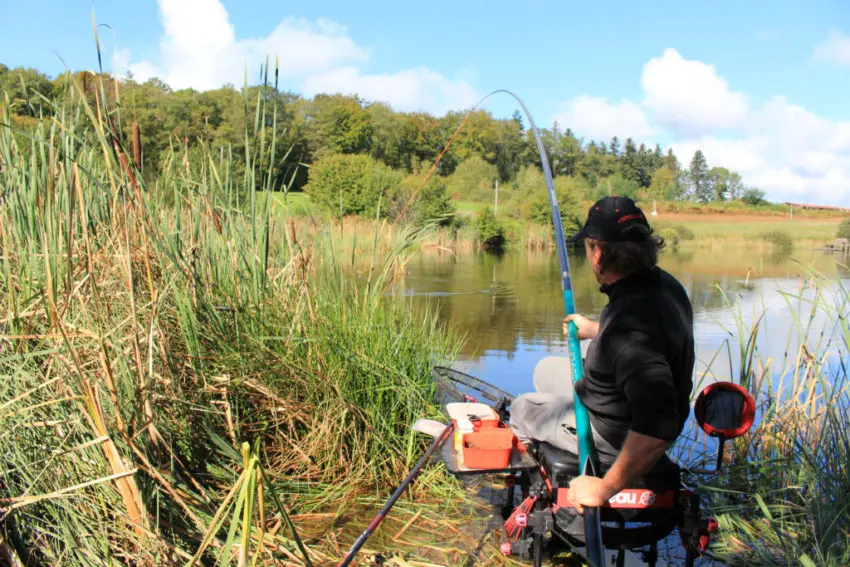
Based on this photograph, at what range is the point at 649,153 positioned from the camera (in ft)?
276

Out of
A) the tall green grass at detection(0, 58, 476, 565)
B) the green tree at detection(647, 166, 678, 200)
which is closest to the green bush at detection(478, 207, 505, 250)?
the tall green grass at detection(0, 58, 476, 565)

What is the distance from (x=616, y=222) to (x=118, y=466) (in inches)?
60.8

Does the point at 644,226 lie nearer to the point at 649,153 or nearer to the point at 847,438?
the point at 847,438

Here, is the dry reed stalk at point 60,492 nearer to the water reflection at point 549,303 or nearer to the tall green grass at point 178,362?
the tall green grass at point 178,362

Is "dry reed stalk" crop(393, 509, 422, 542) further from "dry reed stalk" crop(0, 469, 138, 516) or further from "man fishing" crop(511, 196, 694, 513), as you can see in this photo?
"dry reed stalk" crop(0, 469, 138, 516)

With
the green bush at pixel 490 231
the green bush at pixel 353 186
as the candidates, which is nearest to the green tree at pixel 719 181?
the green bush at pixel 490 231

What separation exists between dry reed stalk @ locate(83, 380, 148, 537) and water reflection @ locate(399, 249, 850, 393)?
232 centimetres

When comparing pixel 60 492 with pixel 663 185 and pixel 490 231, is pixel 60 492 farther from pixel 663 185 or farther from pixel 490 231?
pixel 663 185

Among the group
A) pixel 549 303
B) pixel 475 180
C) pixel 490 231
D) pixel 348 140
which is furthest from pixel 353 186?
pixel 475 180

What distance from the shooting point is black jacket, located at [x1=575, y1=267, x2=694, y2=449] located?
1.69 metres

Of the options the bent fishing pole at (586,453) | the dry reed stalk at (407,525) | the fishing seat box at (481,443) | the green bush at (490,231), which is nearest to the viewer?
the bent fishing pole at (586,453)

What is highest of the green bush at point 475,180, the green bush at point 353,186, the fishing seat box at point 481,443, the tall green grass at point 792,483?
the green bush at point 475,180

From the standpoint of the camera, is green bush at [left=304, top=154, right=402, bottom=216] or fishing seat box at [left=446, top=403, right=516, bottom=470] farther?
green bush at [left=304, top=154, right=402, bottom=216]

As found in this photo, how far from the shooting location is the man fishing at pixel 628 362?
1695mm
